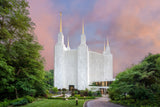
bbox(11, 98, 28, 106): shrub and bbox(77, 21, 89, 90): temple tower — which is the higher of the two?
bbox(77, 21, 89, 90): temple tower

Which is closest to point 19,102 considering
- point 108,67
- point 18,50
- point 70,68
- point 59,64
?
point 18,50

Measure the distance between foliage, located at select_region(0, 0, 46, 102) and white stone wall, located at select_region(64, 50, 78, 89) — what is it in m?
26.0

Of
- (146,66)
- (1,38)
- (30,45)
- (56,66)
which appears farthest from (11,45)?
(56,66)

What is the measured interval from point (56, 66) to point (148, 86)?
109ft

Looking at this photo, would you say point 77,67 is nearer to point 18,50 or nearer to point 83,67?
point 83,67

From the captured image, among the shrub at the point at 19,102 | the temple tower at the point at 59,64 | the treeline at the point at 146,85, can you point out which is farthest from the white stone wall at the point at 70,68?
the treeline at the point at 146,85

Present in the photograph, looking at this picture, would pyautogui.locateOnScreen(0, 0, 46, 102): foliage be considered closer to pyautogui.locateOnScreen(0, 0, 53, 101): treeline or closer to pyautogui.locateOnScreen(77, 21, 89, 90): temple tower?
pyautogui.locateOnScreen(0, 0, 53, 101): treeline

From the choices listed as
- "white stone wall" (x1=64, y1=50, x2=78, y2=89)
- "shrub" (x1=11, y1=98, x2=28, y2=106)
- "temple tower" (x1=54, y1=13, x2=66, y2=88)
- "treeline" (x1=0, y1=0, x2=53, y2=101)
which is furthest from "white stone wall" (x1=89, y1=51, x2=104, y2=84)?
"shrub" (x1=11, y1=98, x2=28, y2=106)

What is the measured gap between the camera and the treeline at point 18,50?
13688mm

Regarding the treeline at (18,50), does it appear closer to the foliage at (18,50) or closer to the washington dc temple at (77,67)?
the foliage at (18,50)

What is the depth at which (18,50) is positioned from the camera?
47.5ft

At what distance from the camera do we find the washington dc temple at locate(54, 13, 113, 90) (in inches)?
1653

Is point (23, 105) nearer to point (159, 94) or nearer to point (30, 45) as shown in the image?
point (30, 45)

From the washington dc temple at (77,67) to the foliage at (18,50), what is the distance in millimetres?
24842
